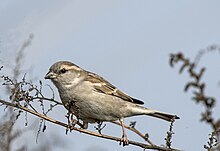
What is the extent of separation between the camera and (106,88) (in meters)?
5.76

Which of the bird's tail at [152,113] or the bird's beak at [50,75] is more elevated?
the bird's beak at [50,75]

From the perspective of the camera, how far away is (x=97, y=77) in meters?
5.91

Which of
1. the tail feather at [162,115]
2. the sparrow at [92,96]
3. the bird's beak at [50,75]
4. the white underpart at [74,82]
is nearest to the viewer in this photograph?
the sparrow at [92,96]

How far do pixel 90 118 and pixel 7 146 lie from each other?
1236mm

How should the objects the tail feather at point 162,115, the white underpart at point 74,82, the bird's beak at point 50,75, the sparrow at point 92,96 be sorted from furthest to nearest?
the tail feather at point 162,115 < the white underpart at point 74,82 < the bird's beak at point 50,75 < the sparrow at point 92,96

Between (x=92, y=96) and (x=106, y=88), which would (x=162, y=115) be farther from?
(x=92, y=96)

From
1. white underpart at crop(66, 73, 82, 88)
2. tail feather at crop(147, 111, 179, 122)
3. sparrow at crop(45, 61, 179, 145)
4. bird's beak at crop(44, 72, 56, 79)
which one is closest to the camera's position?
sparrow at crop(45, 61, 179, 145)

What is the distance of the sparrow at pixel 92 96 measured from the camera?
198 inches

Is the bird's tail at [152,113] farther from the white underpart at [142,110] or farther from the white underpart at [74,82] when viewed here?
the white underpart at [74,82]

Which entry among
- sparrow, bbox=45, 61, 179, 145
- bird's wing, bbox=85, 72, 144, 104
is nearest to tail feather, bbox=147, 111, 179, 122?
sparrow, bbox=45, 61, 179, 145

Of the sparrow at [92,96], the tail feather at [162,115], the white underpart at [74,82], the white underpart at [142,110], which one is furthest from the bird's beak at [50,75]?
the tail feather at [162,115]

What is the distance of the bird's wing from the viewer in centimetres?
567

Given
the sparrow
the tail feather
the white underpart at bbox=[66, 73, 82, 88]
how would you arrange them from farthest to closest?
the tail feather, the white underpart at bbox=[66, 73, 82, 88], the sparrow

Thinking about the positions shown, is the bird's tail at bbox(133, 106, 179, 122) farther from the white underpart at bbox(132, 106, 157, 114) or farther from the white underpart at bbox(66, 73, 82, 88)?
the white underpart at bbox(66, 73, 82, 88)
